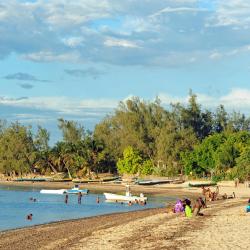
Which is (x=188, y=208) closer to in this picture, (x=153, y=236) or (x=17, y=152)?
(x=153, y=236)

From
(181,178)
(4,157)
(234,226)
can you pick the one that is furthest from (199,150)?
(234,226)

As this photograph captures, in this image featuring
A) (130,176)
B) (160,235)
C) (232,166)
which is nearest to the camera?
(160,235)

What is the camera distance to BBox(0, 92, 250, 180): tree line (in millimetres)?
119800

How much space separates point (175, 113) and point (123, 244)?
10916 centimetres

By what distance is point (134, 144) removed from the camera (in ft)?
440

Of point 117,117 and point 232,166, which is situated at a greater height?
point 117,117

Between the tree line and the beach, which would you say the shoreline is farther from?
the tree line

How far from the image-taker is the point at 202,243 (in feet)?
83.2

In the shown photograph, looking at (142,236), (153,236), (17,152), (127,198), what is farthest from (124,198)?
(17,152)

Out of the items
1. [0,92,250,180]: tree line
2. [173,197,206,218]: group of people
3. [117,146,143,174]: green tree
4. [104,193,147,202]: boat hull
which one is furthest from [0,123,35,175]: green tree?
[173,197,206,218]: group of people

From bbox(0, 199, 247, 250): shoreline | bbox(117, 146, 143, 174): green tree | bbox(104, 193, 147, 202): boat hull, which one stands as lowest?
bbox(0, 199, 247, 250): shoreline

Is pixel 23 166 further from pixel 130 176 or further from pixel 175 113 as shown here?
pixel 175 113

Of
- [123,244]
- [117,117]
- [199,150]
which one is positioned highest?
[117,117]

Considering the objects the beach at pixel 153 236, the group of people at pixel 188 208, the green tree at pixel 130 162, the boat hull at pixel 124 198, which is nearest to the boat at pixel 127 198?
the boat hull at pixel 124 198
